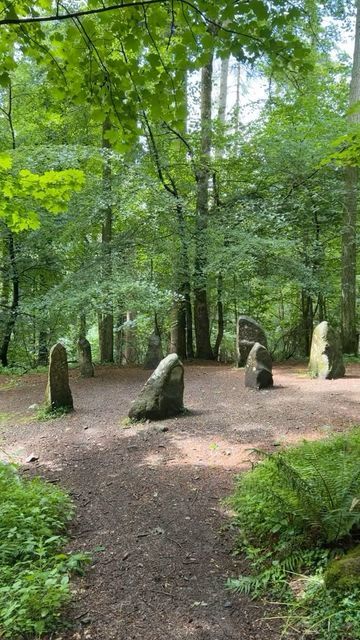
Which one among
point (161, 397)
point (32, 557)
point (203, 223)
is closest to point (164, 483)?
point (32, 557)

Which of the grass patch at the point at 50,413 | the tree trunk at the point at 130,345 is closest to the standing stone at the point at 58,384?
the grass patch at the point at 50,413

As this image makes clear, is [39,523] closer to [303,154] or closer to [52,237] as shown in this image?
[52,237]

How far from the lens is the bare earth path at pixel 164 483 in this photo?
8.77 feet

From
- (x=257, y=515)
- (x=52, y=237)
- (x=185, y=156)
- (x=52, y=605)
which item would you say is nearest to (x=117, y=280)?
(x=52, y=237)

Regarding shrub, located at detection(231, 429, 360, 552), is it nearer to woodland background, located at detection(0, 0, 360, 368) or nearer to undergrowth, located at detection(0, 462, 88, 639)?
undergrowth, located at detection(0, 462, 88, 639)

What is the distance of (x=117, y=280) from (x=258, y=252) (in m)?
4.02

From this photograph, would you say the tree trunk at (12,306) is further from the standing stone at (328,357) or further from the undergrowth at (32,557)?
the undergrowth at (32,557)

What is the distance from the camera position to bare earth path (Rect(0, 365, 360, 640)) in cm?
267

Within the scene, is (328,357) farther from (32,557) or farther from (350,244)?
(32,557)

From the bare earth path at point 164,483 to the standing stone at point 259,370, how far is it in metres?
0.30

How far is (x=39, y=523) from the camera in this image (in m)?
3.58

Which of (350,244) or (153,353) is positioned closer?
(153,353)

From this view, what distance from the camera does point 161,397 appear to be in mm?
6949

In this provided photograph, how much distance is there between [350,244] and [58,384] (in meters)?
9.27
